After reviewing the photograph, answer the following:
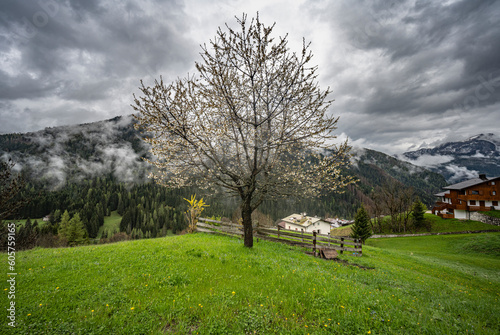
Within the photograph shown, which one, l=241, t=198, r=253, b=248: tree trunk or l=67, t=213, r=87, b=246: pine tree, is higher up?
l=241, t=198, r=253, b=248: tree trunk

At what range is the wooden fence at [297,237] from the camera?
15.1 m

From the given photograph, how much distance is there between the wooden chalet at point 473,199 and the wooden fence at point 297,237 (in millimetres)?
54065

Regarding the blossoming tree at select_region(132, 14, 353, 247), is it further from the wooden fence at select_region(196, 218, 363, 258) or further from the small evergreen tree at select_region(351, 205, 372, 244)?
the small evergreen tree at select_region(351, 205, 372, 244)

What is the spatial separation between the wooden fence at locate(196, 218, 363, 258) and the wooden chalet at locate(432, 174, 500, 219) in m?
54.1

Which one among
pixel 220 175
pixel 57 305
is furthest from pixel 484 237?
pixel 57 305

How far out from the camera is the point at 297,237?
53.1 feet

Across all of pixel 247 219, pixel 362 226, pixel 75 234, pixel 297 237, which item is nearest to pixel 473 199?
pixel 362 226

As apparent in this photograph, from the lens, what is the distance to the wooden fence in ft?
49.4

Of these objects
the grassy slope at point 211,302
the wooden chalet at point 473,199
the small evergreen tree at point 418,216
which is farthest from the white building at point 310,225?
the grassy slope at point 211,302

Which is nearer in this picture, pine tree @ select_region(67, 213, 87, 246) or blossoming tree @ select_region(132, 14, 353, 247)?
blossoming tree @ select_region(132, 14, 353, 247)

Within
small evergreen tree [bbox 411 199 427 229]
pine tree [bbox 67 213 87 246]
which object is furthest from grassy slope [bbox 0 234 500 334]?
pine tree [bbox 67 213 87 246]

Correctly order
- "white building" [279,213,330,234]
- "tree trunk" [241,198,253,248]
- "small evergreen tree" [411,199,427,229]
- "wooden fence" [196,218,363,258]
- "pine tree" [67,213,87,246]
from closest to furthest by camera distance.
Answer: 1. "tree trunk" [241,198,253,248]
2. "wooden fence" [196,218,363,258]
3. "small evergreen tree" [411,199,427,229]
4. "pine tree" [67,213,87,246]
5. "white building" [279,213,330,234]

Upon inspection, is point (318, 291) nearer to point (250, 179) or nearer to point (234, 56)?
point (250, 179)

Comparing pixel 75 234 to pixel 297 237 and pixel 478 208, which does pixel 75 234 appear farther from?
pixel 478 208
